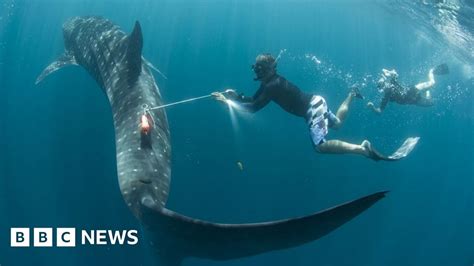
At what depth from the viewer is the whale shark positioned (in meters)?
3.84

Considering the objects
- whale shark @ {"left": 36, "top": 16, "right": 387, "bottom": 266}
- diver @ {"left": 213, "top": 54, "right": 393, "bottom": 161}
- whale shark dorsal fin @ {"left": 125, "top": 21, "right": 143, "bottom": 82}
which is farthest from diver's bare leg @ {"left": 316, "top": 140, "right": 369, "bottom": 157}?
whale shark dorsal fin @ {"left": 125, "top": 21, "right": 143, "bottom": 82}

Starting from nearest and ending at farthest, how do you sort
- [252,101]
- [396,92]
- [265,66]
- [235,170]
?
[265,66], [252,101], [396,92], [235,170]

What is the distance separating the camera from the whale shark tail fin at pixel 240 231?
3.64 metres

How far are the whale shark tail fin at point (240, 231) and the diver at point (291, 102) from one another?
515 centimetres

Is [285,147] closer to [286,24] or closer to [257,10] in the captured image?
[257,10]

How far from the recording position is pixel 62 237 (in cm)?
1580

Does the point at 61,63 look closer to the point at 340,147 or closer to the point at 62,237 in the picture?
the point at 62,237

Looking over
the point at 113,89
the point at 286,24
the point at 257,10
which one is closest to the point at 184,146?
the point at 113,89

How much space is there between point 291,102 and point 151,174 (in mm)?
4839

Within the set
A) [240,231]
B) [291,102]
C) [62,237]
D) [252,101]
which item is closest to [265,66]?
[252,101]

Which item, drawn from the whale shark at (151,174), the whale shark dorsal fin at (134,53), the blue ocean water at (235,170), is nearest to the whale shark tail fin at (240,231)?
the whale shark at (151,174)

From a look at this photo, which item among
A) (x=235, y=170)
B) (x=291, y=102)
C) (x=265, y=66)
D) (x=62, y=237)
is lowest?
(x=62, y=237)

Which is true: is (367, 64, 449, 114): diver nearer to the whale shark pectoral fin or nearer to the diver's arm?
the diver's arm

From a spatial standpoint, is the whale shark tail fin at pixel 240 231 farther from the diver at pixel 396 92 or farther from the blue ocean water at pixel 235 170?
the diver at pixel 396 92
